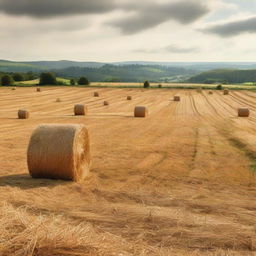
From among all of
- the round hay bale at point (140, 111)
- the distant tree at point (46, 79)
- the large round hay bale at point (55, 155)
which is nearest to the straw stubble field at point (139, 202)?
the large round hay bale at point (55, 155)

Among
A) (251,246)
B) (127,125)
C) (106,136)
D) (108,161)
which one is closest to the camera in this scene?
(251,246)

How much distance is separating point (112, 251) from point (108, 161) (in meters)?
7.82

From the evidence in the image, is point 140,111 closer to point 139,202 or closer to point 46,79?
point 139,202

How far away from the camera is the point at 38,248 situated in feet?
15.3

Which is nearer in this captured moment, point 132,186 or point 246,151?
point 132,186

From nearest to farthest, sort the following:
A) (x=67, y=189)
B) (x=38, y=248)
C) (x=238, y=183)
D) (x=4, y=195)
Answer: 1. (x=38, y=248)
2. (x=4, y=195)
3. (x=67, y=189)
4. (x=238, y=183)

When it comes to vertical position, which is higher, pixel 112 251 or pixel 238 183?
pixel 112 251

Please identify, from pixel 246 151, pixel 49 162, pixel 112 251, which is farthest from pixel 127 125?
pixel 112 251

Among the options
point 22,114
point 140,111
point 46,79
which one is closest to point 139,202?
point 140,111

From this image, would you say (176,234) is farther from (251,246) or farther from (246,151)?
(246,151)

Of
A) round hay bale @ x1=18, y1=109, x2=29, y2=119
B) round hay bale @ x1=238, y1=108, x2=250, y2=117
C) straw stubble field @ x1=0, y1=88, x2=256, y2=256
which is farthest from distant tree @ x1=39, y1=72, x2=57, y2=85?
straw stubble field @ x1=0, y1=88, x2=256, y2=256

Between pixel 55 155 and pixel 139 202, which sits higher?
pixel 55 155

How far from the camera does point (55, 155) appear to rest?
390 inches

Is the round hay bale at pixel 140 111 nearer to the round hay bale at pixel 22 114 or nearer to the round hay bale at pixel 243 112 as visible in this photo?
the round hay bale at pixel 243 112
